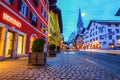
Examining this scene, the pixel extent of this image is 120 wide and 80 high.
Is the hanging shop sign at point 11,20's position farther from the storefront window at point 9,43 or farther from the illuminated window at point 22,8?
the illuminated window at point 22,8

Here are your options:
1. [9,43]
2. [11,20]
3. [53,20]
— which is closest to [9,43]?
[9,43]

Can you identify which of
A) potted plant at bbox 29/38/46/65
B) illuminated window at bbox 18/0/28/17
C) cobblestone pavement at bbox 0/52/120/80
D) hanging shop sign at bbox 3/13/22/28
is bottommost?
cobblestone pavement at bbox 0/52/120/80

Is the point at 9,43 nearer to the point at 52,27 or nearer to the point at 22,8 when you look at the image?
the point at 22,8

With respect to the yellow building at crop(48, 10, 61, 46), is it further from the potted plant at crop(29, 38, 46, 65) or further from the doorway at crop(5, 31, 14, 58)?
the potted plant at crop(29, 38, 46, 65)

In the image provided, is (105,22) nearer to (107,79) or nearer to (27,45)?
(27,45)

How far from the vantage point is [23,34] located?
16859mm

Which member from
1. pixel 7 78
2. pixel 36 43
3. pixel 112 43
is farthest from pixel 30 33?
pixel 112 43

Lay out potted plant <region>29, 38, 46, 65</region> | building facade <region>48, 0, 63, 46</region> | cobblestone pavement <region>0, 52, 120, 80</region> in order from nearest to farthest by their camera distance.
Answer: cobblestone pavement <region>0, 52, 120, 80</region>, potted plant <region>29, 38, 46, 65</region>, building facade <region>48, 0, 63, 46</region>

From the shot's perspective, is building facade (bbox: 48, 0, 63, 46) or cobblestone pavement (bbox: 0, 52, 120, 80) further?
building facade (bbox: 48, 0, 63, 46)

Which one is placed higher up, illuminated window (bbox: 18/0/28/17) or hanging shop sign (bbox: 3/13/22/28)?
illuminated window (bbox: 18/0/28/17)

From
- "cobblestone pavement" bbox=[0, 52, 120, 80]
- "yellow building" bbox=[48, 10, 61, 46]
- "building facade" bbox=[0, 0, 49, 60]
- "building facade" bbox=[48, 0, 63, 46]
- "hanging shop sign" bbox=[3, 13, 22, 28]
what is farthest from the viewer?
"building facade" bbox=[48, 0, 63, 46]

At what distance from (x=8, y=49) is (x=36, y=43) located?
571 cm

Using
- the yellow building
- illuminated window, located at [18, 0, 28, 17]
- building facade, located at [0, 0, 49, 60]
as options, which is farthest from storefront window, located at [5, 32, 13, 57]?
the yellow building

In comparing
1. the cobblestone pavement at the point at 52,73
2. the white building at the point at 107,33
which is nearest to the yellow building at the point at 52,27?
the white building at the point at 107,33
